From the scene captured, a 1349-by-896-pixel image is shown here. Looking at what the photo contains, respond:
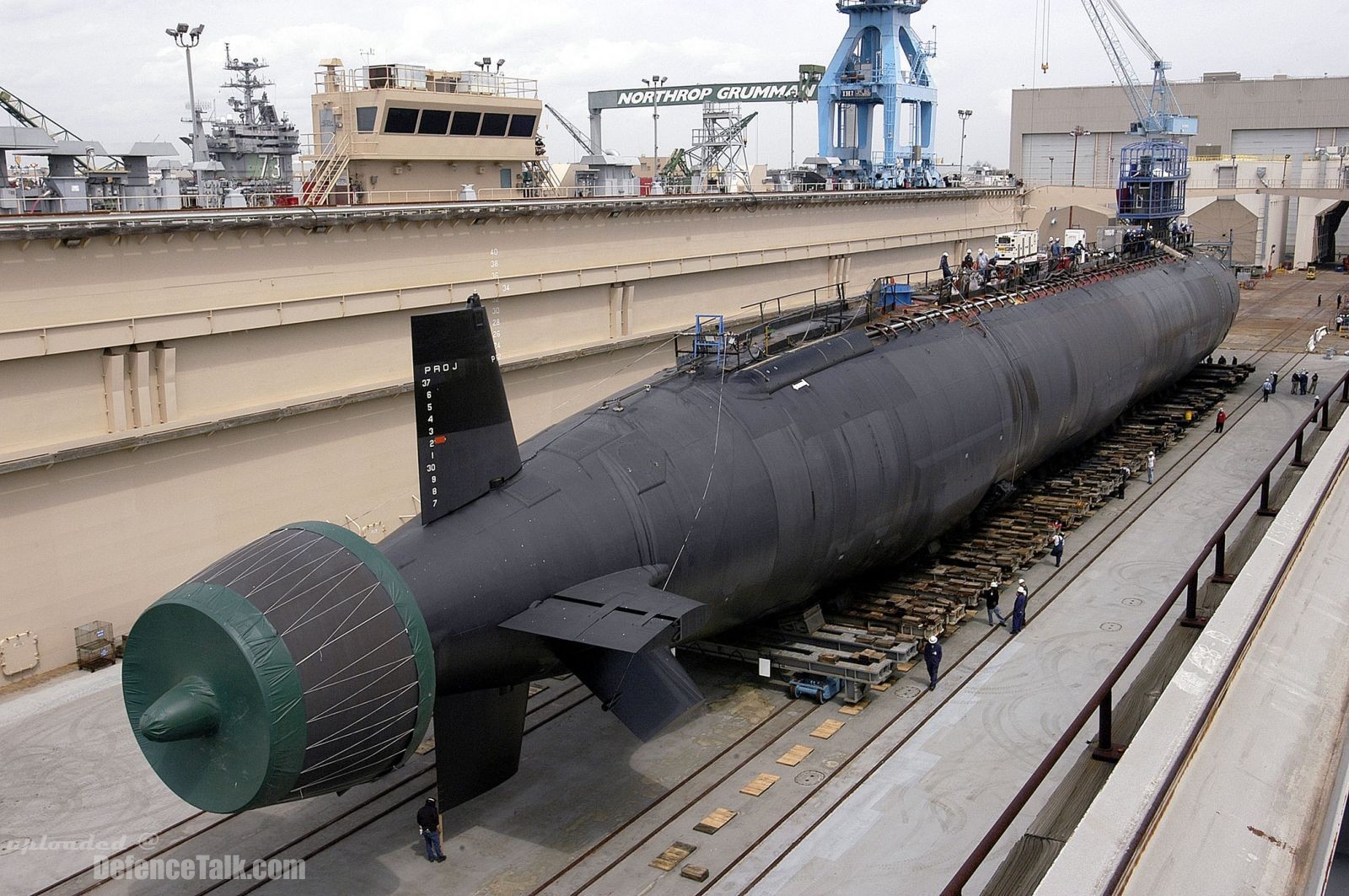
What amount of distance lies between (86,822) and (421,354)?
9839mm

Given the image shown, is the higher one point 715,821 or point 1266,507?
point 1266,507

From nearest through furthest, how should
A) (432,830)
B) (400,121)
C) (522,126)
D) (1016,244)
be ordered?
(432,830), (400,121), (522,126), (1016,244)

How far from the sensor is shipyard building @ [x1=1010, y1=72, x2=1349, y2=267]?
83.5 meters

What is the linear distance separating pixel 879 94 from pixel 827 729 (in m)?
56.7

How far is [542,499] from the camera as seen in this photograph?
1677 cm

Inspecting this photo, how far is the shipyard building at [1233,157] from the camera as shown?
83.5 metres

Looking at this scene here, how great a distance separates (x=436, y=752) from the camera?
15273 millimetres

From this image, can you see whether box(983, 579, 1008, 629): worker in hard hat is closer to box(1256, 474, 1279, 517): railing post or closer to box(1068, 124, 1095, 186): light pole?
box(1256, 474, 1279, 517): railing post

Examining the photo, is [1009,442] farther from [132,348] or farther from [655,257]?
[132,348]

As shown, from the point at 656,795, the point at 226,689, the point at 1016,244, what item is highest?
the point at 1016,244

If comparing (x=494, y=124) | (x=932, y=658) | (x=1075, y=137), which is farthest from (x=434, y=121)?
(x=1075, y=137)

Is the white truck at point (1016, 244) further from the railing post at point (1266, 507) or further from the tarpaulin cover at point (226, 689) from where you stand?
the tarpaulin cover at point (226, 689)

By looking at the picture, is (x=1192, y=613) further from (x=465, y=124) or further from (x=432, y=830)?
(x=465, y=124)

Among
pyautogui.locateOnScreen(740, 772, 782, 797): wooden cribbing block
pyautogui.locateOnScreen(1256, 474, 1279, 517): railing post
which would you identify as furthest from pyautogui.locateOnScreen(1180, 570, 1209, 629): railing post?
pyautogui.locateOnScreen(740, 772, 782, 797): wooden cribbing block
